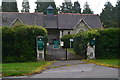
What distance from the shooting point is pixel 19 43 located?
13453 mm

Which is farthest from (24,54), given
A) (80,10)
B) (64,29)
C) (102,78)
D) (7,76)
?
(80,10)

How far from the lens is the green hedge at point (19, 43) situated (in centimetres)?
1327

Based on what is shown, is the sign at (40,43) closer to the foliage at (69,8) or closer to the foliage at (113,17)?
the foliage at (113,17)

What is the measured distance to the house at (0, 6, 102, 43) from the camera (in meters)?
37.2

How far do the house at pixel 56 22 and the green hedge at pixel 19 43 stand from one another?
22.9m

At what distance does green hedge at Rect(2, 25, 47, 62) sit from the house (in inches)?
902

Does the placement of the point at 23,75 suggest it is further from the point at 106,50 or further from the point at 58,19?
the point at 58,19

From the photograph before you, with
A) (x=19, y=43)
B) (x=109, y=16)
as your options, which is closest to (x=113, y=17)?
(x=19, y=43)

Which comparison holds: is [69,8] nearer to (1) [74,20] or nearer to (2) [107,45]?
(1) [74,20]

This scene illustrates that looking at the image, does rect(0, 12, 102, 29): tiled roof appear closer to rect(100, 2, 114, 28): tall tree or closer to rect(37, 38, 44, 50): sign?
rect(100, 2, 114, 28): tall tree

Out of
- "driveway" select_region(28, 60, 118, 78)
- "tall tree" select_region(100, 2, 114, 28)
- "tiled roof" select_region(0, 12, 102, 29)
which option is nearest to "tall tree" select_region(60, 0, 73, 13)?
"tiled roof" select_region(0, 12, 102, 29)

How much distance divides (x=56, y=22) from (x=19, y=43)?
25.9 meters

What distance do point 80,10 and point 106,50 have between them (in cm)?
4970

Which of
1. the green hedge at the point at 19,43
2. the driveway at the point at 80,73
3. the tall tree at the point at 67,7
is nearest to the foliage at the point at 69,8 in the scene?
the tall tree at the point at 67,7
